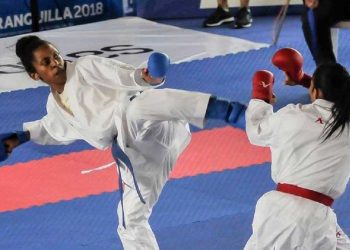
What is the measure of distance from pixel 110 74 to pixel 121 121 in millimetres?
263

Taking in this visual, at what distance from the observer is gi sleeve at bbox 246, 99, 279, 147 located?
361 cm

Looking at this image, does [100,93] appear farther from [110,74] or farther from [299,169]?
[299,169]

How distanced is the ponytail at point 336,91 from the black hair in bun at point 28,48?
1.57 m

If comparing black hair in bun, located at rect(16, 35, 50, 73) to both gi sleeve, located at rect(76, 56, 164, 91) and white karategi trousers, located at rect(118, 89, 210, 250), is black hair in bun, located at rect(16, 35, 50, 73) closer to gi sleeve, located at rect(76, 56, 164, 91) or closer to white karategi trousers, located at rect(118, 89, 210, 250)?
gi sleeve, located at rect(76, 56, 164, 91)

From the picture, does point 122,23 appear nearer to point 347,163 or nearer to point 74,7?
point 74,7

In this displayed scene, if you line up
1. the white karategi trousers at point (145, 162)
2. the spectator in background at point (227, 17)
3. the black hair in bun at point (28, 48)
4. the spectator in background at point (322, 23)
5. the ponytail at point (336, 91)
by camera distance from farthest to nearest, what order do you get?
the spectator in background at point (227, 17) → the spectator in background at point (322, 23) → the black hair in bun at point (28, 48) → the white karategi trousers at point (145, 162) → the ponytail at point (336, 91)

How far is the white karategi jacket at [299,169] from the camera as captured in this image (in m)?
3.54

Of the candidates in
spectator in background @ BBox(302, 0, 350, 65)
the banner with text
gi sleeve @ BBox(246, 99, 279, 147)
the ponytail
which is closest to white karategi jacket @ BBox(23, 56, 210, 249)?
gi sleeve @ BBox(246, 99, 279, 147)

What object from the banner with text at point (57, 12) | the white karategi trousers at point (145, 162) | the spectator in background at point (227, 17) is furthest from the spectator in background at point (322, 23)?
the banner with text at point (57, 12)

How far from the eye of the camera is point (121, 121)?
4164 mm

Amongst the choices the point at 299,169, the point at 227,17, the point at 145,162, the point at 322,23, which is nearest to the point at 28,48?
the point at 145,162

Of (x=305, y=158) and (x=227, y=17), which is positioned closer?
(x=305, y=158)

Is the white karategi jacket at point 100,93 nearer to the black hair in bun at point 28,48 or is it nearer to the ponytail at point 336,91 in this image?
the black hair in bun at point 28,48

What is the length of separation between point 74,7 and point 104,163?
509 centimetres
